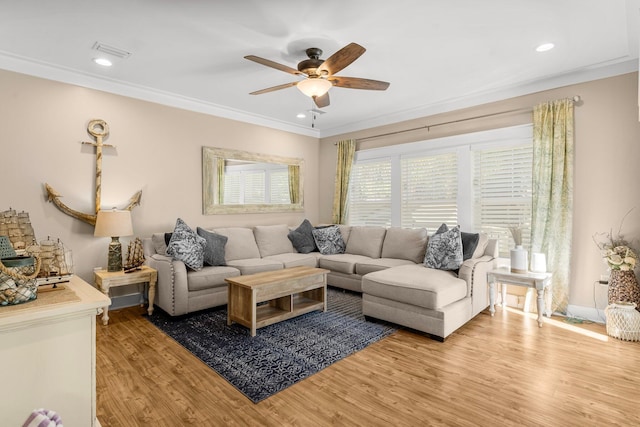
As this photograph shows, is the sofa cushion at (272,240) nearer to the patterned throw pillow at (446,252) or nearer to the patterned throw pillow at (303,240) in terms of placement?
the patterned throw pillow at (303,240)

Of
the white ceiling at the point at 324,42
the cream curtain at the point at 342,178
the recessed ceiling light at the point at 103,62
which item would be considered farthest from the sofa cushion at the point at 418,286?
the recessed ceiling light at the point at 103,62

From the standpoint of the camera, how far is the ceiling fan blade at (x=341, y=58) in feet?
8.05

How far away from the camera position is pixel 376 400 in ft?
7.02

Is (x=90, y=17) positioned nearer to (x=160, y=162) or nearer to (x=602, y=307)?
(x=160, y=162)

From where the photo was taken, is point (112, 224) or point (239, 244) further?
point (239, 244)

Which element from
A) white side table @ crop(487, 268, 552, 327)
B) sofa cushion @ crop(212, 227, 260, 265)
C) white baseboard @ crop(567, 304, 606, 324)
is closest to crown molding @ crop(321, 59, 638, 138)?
white side table @ crop(487, 268, 552, 327)

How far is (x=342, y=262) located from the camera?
473 centimetres

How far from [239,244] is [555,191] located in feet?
13.1

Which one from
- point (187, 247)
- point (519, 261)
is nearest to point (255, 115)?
point (187, 247)

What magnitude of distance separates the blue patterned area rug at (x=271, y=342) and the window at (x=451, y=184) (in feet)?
6.44

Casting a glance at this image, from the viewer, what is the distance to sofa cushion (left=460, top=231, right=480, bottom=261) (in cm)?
382

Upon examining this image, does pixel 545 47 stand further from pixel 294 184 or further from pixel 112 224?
pixel 112 224

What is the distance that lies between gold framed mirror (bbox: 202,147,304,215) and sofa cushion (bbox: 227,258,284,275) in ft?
3.16

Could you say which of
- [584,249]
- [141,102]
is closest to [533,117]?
[584,249]
